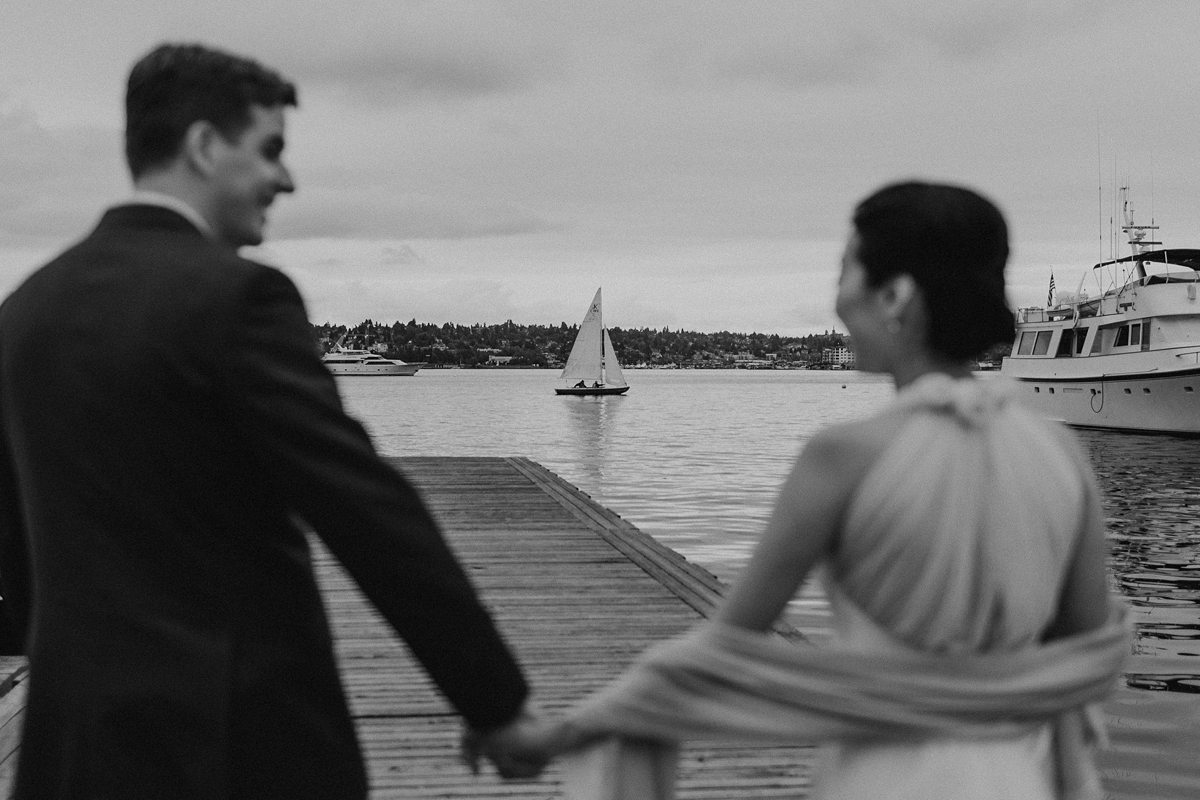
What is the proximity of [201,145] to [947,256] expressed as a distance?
993 mm

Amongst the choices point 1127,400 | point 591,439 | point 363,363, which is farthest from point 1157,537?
point 363,363

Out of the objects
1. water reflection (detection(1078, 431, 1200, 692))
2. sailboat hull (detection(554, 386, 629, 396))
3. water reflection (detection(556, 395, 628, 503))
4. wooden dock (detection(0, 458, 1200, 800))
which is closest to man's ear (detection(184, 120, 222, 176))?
wooden dock (detection(0, 458, 1200, 800))

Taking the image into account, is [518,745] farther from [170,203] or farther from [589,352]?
[589,352]

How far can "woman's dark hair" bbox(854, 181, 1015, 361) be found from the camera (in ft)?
4.97

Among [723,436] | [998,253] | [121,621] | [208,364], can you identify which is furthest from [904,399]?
[723,436]

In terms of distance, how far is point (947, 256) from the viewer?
152cm

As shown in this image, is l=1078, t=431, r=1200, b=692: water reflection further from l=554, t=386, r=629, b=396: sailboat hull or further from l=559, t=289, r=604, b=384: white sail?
l=554, t=386, r=629, b=396: sailboat hull

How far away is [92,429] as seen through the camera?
152 cm

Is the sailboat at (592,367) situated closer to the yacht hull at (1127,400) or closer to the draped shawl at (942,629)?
the yacht hull at (1127,400)

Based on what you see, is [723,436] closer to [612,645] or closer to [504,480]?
[504,480]

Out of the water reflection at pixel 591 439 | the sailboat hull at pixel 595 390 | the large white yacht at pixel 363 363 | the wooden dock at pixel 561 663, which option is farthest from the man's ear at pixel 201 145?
the large white yacht at pixel 363 363

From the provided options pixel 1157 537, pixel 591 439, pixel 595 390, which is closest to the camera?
pixel 1157 537

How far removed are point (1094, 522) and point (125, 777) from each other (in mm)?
1252

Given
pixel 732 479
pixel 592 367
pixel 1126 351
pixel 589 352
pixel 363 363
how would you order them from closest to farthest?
pixel 732 479 < pixel 1126 351 < pixel 589 352 < pixel 592 367 < pixel 363 363
